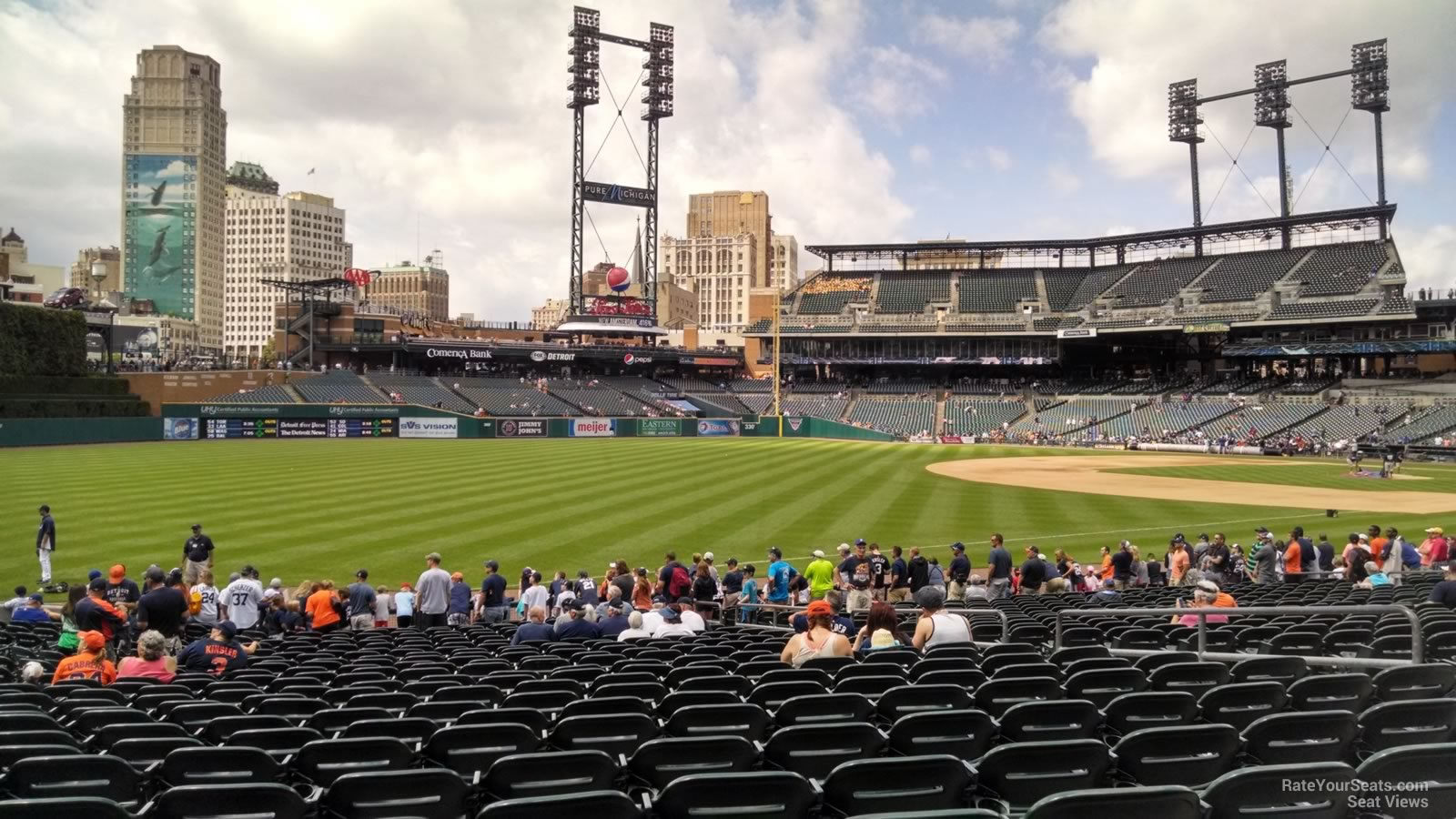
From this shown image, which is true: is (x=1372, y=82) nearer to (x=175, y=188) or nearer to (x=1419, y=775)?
(x=1419, y=775)

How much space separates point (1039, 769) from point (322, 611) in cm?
1228

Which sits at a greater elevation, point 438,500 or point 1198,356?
point 1198,356

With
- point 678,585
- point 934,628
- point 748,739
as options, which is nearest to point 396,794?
point 748,739

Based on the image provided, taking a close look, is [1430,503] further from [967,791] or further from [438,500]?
[967,791]

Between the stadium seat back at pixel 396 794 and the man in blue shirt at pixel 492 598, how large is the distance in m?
11.7

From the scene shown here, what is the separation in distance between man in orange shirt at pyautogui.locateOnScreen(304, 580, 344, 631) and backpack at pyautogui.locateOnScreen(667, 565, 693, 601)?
512 centimetres

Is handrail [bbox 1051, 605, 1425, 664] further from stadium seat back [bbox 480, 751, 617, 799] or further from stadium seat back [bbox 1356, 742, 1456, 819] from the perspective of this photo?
stadium seat back [bbox 480, 751, 617, 799]

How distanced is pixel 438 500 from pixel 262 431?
37.1 m

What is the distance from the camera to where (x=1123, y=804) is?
2912 millimetres

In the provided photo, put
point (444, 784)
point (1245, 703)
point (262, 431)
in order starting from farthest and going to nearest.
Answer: point (262, 431), point (1245, 703), point (444, 784)

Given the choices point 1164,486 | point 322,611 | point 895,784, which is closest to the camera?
point 895,784

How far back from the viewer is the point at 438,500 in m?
30.4

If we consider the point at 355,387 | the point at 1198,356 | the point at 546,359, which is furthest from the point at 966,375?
the point at 355,387

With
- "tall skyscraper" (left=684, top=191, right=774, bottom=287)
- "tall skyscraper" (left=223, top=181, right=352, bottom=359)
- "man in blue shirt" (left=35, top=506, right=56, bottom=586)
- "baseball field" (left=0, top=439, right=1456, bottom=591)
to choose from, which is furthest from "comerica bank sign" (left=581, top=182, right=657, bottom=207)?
"tall skyscraper" (left=223, top=181, right=352, bottom=359)
